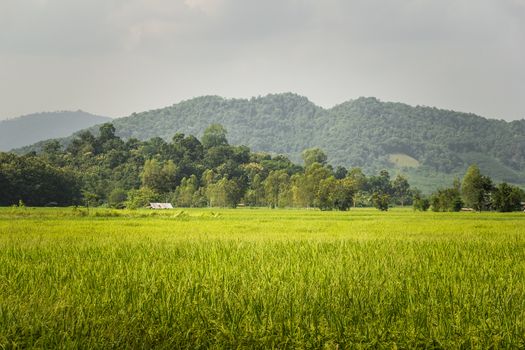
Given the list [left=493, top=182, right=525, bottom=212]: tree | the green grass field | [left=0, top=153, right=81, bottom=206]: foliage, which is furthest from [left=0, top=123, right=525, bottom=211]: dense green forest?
the green grass field

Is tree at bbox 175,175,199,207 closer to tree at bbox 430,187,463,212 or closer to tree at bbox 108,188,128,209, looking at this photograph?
tree at bbox 108,188,128,209

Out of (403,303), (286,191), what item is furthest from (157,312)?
(286,191)

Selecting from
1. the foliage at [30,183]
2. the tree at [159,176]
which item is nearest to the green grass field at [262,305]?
the foliage at [30,183]

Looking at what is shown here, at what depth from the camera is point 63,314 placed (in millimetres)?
5945

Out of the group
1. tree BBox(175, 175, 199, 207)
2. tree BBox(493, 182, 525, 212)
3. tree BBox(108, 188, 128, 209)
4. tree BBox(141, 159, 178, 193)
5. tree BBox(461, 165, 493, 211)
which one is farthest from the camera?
A: tree BBox(141, 159, 178, 193)

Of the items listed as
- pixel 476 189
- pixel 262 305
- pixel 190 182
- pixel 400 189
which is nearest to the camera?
pixel 262 305

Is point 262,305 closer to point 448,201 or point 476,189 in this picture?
point 476,189

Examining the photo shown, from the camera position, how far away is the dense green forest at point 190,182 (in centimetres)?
6191

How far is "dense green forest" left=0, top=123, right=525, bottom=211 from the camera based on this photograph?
61906 mm

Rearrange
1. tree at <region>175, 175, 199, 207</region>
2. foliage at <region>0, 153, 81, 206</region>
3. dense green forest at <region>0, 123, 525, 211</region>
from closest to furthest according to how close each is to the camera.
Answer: foliage at <region>0, 153, 81, 206</region>
dense green forest at <region>0, 123, 525, 211</region>
tree at <region>175, 175, 199, 207</region>

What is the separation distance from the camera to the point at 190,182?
107 m

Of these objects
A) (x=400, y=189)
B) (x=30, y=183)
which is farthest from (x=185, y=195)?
(x=400, y=189)

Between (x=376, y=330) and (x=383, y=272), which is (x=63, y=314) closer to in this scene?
(x=376, y=330)

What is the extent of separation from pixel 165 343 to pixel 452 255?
844cm
